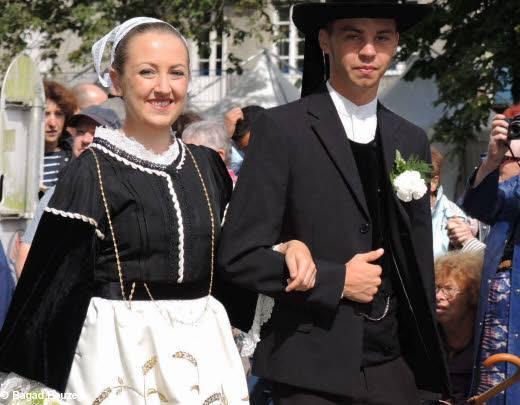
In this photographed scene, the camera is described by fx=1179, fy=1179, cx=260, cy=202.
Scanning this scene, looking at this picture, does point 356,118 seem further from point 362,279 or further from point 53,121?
point 53,121

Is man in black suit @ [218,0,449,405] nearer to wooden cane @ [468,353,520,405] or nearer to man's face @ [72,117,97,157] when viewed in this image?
wooden cane @ [468,353,520,405]

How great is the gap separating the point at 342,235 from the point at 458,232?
2.84m

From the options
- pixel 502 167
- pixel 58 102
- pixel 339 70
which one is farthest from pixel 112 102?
pixel 339 70

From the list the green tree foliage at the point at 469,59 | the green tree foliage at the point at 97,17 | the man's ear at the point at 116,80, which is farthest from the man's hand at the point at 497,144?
the green tree foliage at the point at 97,17

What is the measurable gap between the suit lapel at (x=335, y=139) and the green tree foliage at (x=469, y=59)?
680 centimetres

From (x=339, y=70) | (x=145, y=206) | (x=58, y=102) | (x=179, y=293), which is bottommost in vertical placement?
→ (x=58, y=102)

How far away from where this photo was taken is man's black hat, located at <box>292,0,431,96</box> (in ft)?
13.3

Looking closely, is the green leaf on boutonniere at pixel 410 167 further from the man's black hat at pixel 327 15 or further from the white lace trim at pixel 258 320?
the white lace trim at pixel 258 320

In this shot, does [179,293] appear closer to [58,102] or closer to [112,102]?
[112,102]

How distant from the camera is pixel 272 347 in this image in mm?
4004

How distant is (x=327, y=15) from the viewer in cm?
412

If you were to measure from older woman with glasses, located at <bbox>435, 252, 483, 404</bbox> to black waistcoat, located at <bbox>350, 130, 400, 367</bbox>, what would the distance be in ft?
6.10

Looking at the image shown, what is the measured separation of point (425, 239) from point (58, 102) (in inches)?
171

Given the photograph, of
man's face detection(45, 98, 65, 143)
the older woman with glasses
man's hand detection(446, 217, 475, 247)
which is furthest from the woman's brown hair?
the older woman with glasses
